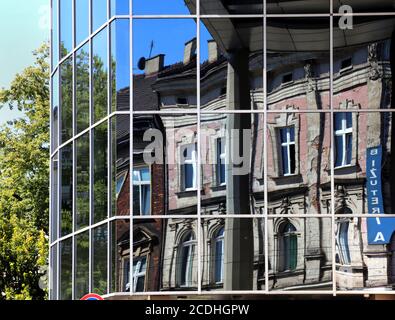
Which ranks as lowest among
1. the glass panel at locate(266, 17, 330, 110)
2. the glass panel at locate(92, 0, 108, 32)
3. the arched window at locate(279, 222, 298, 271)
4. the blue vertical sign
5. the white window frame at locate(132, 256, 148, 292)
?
the white window frame at locate(132, 256, 148, 292)

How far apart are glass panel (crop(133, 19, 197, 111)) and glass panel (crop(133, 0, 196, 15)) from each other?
0.19 meters

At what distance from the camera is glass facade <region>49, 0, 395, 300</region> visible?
2522 centimetres

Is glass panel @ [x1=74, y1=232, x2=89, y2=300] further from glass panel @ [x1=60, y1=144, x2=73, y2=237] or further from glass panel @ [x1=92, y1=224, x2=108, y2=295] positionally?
glass panel @ [x1=60, y1=144, x2=73, y2=237]

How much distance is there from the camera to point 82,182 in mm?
28109

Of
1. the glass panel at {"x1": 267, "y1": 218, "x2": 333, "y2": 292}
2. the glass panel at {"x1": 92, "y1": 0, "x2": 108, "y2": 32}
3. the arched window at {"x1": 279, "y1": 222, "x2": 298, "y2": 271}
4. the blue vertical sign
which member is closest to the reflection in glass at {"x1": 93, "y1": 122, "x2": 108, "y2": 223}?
the glass panel at {"x1": 92, "y1": 0, "x2": 108, "y2": 32}

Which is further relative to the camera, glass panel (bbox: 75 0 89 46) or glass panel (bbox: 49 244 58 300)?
glass panel (bbox: 49 244 58 300)

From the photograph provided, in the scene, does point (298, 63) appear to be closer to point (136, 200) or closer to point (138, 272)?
point (136, 200)

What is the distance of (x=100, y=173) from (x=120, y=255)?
6.98ft

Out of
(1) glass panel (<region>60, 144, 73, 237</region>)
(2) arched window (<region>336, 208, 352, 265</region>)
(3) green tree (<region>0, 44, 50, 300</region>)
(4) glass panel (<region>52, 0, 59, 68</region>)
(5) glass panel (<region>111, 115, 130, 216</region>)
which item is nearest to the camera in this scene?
(2) arched window (<region>336, 208, 352, 265</region>)

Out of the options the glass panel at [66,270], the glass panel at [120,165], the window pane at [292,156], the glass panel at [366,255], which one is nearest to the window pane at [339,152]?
the window pane at [292,156]

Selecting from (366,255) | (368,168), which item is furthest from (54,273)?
(368,168)

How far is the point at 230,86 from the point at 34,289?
86.0 feet

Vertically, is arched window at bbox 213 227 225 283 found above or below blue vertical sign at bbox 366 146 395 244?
below
